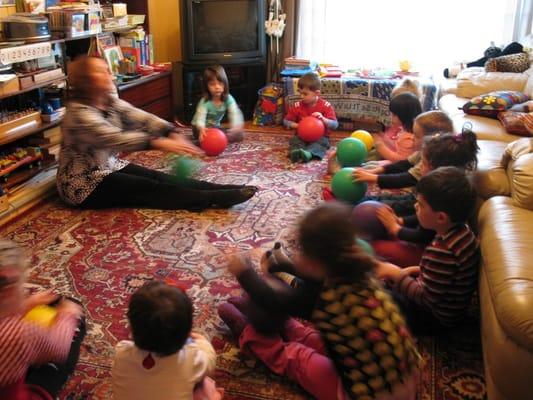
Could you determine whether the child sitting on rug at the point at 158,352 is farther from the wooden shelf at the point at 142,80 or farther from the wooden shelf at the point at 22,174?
the wooden shelf at the point at 142,80

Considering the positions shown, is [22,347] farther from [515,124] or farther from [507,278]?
[515,124]

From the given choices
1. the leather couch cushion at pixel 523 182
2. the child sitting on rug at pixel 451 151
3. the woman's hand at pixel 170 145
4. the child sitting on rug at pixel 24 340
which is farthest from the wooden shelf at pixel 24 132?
the leather couch cushion at pixel 523 182

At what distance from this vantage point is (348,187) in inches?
114

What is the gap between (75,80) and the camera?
2.97m

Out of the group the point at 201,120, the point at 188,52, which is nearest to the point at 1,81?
the point at 201,120

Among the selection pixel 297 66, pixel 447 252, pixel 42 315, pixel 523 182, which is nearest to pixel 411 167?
pixel 523 182

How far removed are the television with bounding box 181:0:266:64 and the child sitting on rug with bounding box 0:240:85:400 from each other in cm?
370

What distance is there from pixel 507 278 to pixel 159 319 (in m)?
1.03

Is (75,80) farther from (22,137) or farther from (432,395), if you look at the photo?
(432,395)

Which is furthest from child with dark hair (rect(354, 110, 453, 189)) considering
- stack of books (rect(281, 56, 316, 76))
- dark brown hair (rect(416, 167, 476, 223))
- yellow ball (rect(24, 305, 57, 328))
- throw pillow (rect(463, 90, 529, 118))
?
stack of books (rect(281, 56, 316, 76))

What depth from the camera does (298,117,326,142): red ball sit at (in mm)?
4113

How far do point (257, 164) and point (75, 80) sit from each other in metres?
1.53

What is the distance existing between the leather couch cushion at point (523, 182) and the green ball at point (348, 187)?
0.86 meters

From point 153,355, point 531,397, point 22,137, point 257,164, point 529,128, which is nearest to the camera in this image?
point 153,355
